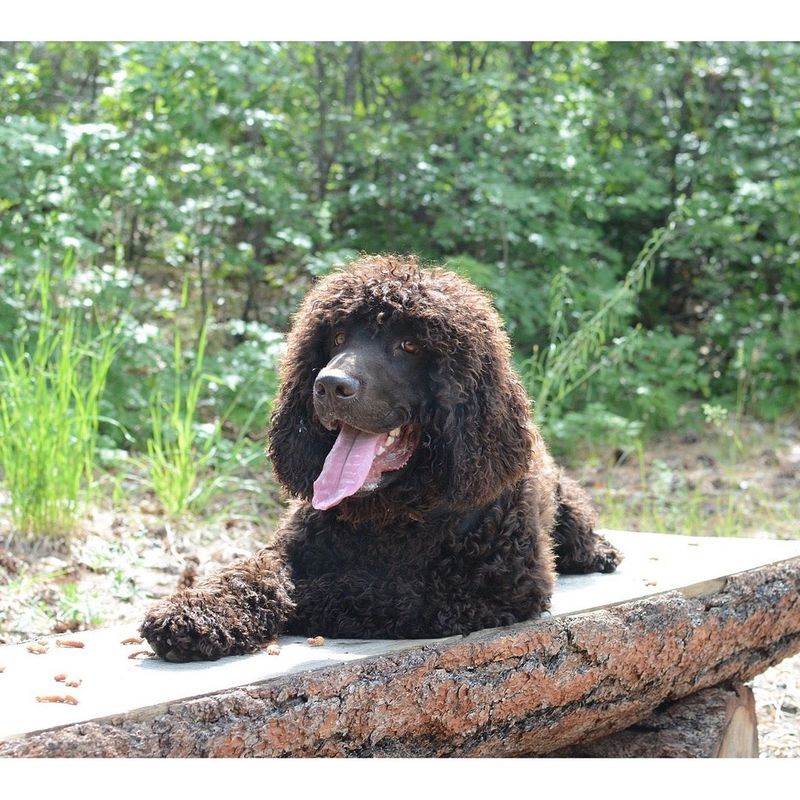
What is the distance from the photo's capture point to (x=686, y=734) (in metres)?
4.20

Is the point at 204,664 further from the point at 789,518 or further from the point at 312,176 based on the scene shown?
the point at 312,176

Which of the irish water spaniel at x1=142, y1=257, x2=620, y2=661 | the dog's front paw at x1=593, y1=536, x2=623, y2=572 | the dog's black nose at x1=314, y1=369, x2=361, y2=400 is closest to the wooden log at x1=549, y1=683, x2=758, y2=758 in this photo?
the dog's front paw at x1=593, y1=536, x2=623, y2=572

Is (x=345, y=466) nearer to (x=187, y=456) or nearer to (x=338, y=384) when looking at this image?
(x=338, y=384)

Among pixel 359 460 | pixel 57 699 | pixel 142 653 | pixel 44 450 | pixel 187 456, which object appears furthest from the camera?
pixel 187 456

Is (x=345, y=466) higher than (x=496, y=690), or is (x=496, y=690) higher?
(x=345, y=466)

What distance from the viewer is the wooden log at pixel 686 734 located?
4.16 m

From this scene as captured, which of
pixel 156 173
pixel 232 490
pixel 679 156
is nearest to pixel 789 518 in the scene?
pixel 232 490

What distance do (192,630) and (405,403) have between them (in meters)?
0.89

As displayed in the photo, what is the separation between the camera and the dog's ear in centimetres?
330

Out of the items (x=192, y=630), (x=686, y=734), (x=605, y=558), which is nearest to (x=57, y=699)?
(x=192, y=630)

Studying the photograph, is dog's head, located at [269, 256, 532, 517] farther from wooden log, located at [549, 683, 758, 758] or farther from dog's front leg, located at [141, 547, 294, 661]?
wooden log, located at [549, 683, 758, 758]

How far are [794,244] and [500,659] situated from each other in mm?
7852

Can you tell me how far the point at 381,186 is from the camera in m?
9.07

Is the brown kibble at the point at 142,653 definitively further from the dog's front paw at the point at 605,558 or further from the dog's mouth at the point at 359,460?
the dog's front paw at the point at 605,558
